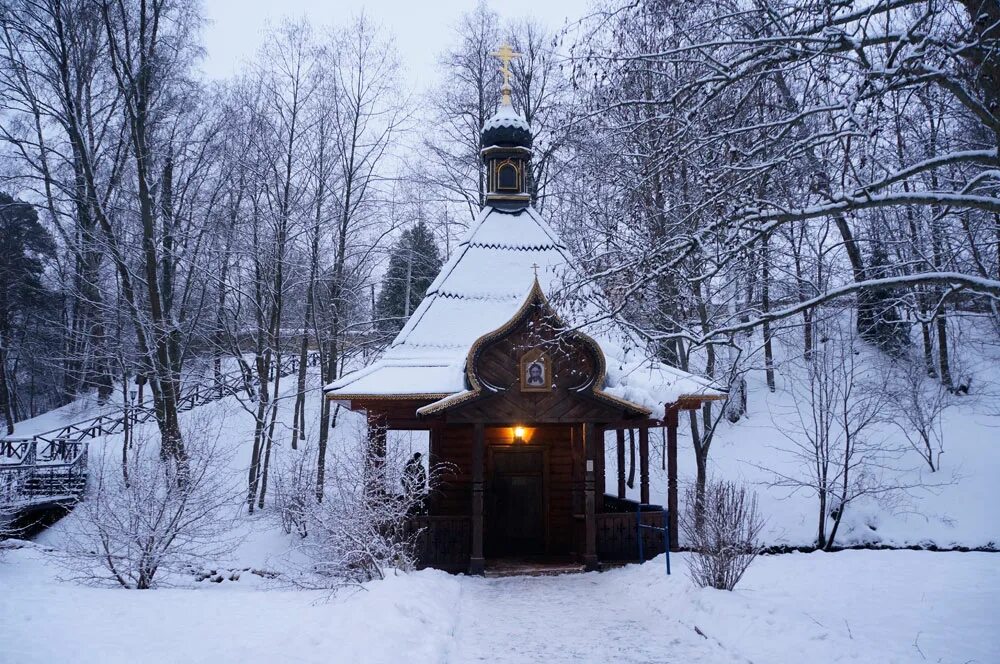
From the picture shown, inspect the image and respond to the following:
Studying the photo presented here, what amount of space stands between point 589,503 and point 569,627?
3.49 metres

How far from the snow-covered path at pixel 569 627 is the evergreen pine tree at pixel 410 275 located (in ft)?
64.4

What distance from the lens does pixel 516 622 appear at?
8.81 m

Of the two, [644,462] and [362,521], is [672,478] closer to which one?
[644,462]

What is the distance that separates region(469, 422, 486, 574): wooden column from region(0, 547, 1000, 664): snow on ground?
413 mm

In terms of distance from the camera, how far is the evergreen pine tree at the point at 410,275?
98.6 feet

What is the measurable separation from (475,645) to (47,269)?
116 ft

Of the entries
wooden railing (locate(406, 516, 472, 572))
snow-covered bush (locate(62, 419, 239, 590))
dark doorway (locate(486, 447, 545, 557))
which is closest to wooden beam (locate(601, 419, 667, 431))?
dark doorway (locate(486, 447, 545, 557))

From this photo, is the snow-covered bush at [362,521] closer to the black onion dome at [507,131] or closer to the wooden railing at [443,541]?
the wooden railing at [443,541]

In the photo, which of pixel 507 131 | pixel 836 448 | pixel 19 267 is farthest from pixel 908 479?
pixel 19 267

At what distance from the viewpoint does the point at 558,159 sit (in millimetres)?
24312

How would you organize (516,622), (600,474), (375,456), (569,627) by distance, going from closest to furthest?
(569,627) → (516,622) → (375,456) → (600,474)

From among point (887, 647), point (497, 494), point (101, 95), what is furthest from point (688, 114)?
point (101, 95)

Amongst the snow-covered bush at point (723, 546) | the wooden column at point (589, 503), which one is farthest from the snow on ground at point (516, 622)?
the wooden column at point (589, 503)

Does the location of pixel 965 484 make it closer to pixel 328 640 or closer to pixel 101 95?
pixel 328 640
